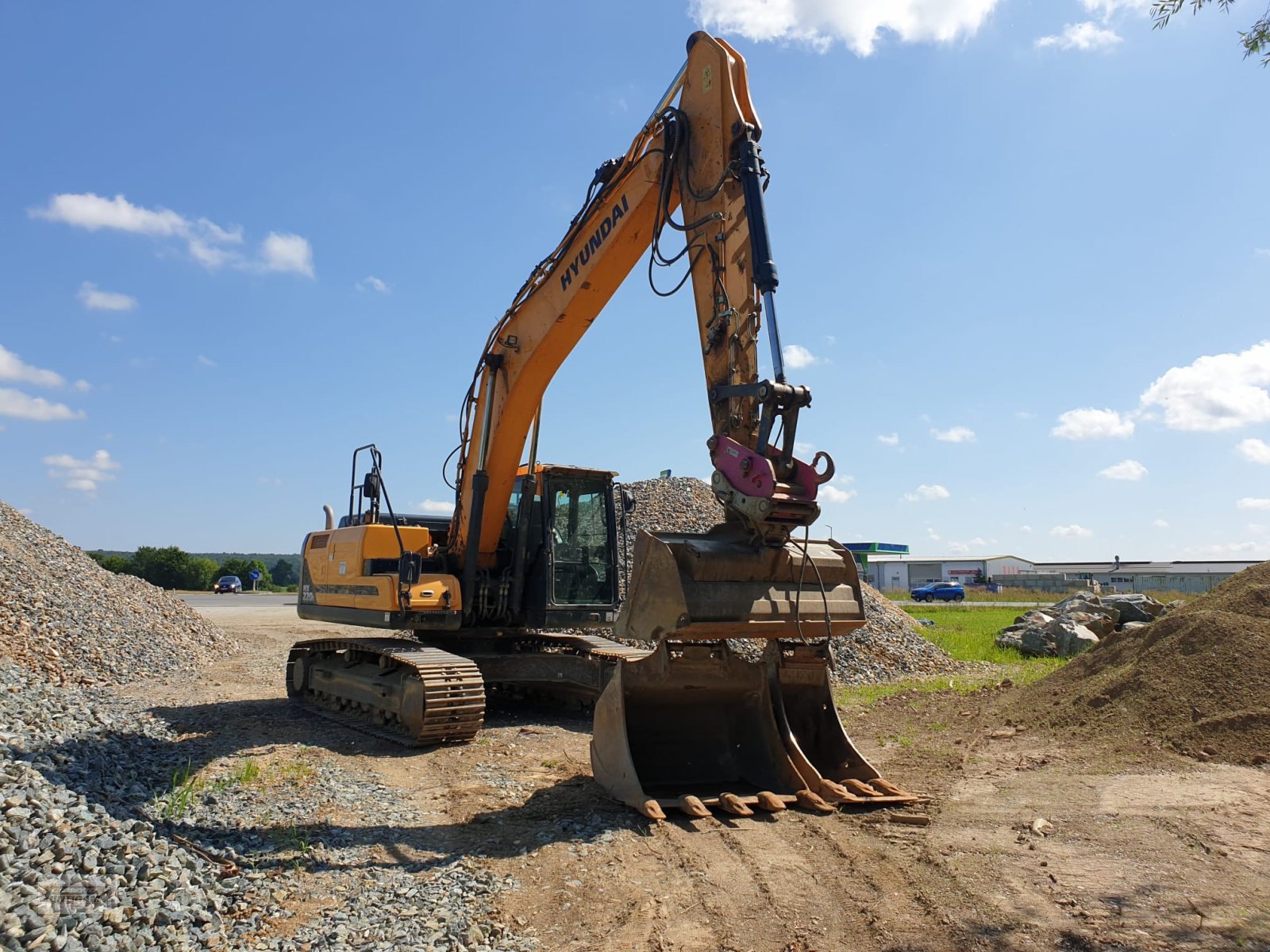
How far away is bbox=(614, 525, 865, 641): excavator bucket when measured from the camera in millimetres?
5184

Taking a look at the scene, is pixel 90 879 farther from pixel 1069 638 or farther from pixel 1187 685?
pixel 1069 638

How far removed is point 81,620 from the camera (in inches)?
515

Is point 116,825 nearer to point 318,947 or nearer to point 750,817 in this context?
point 318,947

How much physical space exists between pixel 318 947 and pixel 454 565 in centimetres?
603

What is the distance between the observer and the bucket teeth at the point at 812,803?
548 centimetres

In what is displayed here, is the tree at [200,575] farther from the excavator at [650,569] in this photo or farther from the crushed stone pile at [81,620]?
the excavator at [650,569]

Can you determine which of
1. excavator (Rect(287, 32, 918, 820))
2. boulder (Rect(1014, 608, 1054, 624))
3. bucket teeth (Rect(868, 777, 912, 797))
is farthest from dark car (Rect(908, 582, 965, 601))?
bucket teeth (Rect(868, 777, 912, 797))

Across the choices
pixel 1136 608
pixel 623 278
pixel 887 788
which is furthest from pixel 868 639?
pixel 887 788

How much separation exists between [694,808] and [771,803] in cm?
49

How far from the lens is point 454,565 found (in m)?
9.73

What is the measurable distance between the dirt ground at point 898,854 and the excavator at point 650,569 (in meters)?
0.50

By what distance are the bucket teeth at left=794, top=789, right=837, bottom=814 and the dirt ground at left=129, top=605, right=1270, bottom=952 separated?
0.08 metres

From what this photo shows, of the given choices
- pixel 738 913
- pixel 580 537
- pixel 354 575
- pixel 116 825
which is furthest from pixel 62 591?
pixel 738 913

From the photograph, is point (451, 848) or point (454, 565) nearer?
point (451, 848)
